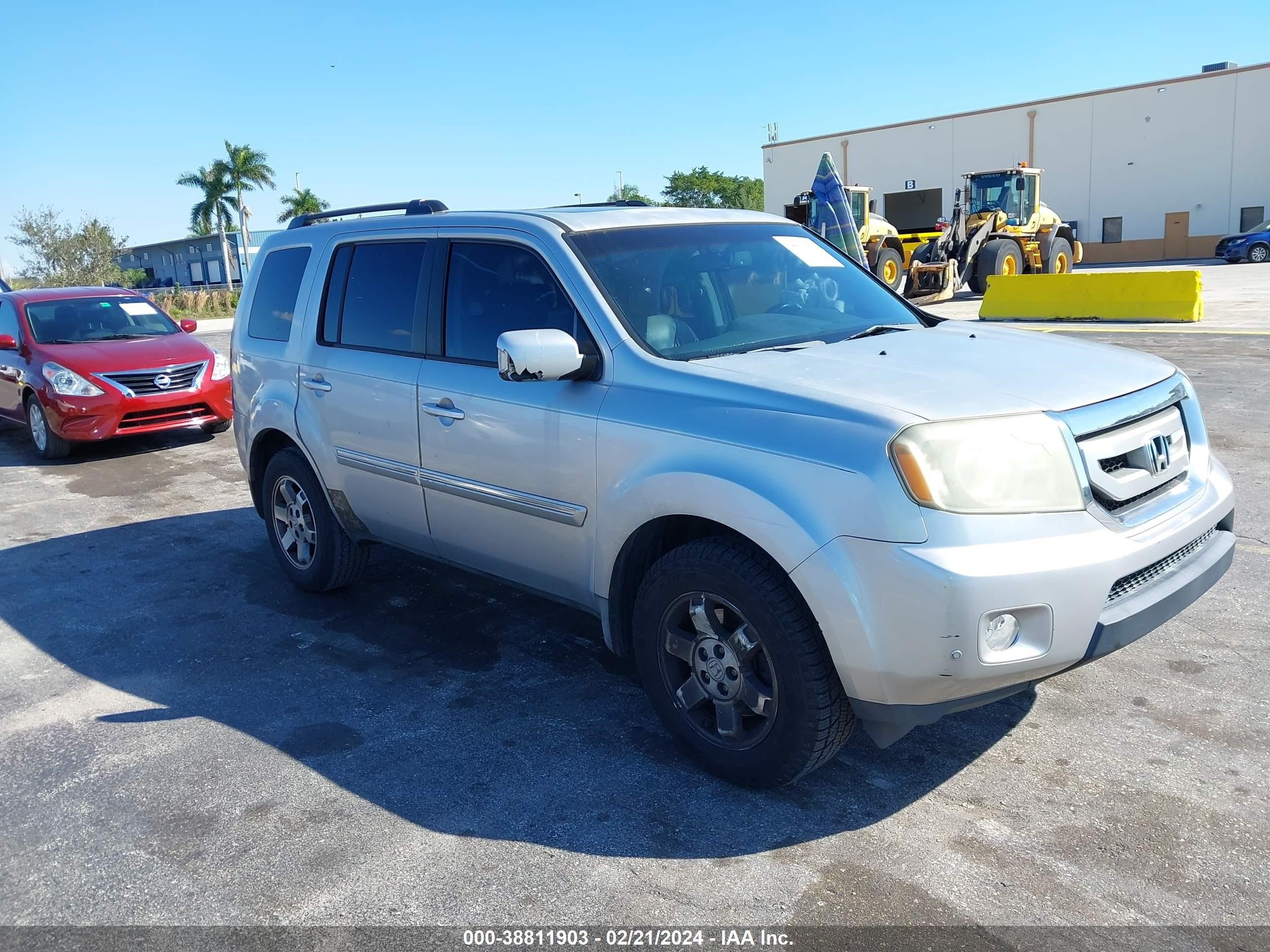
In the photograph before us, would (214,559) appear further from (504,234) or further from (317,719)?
(504,234)

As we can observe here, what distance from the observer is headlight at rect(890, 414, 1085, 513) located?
281 centimetres

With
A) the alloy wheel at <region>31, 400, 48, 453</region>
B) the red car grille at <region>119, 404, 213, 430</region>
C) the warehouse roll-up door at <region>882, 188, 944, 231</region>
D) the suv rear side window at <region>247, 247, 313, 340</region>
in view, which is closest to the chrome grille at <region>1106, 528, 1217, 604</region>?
the suv rear side window at <region>247, 247, 313, 340</region>

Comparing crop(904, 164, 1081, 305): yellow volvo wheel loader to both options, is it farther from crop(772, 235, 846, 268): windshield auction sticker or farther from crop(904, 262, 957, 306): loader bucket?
crop(772, 235, 846, 268): windshield auction sticker

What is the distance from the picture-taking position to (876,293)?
15.2 ft

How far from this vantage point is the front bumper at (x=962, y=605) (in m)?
2.75

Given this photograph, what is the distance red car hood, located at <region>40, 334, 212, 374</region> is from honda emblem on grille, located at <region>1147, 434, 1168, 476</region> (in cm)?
932

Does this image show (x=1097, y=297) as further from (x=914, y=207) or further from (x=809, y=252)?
(x=914, y=207)

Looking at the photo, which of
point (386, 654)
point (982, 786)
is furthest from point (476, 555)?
point (982, 786)

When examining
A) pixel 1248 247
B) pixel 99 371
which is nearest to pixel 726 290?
pixel 99 371

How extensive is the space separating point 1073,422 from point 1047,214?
26.6 m

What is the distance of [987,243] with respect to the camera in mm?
24562

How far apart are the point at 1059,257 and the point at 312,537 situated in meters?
25.1

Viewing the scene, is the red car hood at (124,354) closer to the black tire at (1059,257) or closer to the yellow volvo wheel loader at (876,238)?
the yellow volvo wheel loader at (876,238)

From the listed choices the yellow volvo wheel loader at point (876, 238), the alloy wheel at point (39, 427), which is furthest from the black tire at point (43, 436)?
the yellow volvo wheel loader at point (876, 238)
